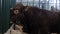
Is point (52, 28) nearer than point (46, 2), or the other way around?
point (52, 28)

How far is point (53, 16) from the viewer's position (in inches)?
34.5

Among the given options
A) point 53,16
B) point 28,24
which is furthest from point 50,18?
point 28,24

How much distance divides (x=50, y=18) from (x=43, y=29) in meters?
0.09

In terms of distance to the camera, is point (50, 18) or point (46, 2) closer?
point (50, 18)

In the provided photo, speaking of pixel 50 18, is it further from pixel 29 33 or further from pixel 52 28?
pixel 29 33

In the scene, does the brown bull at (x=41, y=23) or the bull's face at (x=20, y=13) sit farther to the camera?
the bull's face at (x=20, y=13)

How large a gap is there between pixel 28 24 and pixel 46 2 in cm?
393

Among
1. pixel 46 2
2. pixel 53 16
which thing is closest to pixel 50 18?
pixel 53 16

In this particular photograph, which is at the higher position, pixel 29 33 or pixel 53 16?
pixel 53 16

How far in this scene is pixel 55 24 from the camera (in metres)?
0.82

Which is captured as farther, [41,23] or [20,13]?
[20,13]

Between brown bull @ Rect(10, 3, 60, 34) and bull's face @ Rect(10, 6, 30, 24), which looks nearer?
brown bull @ Rect(10, 3, 60, 34)

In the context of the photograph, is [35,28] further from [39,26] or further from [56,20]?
[56,20]

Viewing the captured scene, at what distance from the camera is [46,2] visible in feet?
15.5
